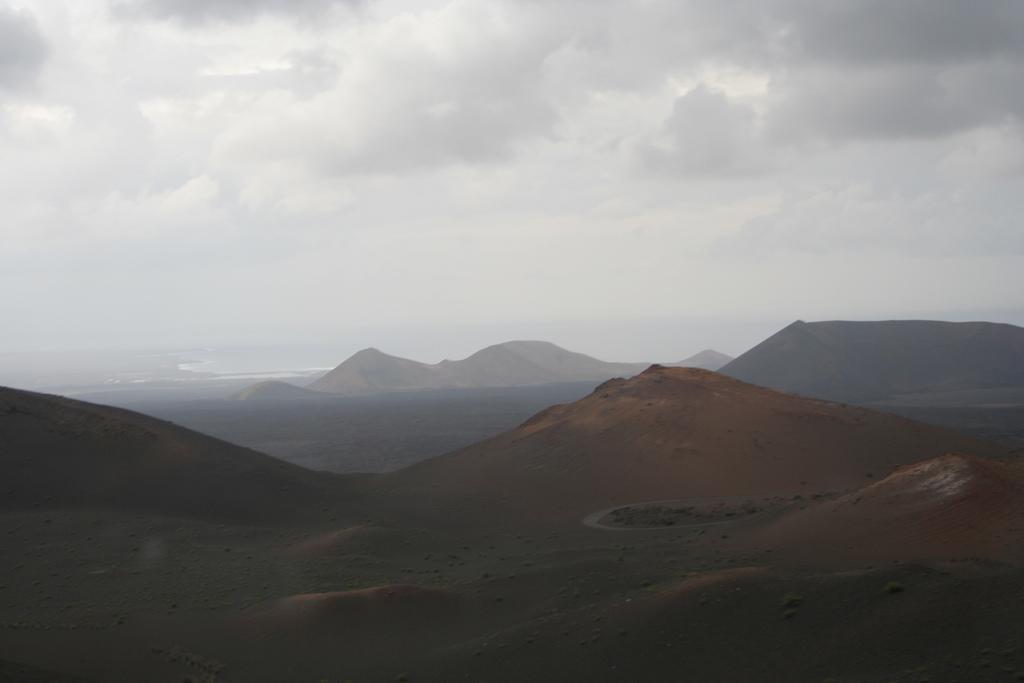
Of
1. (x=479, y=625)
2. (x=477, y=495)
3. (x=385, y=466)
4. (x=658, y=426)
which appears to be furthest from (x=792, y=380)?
(x=479, y=625)

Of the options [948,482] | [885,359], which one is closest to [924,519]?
[948,482]

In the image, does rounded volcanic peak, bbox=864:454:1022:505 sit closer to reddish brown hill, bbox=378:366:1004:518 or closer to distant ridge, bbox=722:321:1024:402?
reddish brown hill, bbox=378:366:1004:518

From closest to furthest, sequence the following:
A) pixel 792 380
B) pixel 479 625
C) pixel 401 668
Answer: pixel 401 668 → pixel 479 625 → pixel 792 380

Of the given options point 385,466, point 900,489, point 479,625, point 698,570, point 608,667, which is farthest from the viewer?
point 385,466

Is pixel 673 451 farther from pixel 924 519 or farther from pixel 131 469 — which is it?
pixel 131 469

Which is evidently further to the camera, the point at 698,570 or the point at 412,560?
the point at 412,560

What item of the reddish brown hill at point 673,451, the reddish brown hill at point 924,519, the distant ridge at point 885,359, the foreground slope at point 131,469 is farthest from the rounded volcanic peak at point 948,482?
the distant ridge at point 885,359

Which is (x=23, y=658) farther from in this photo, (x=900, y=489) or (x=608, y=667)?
(x=900, y=489)
